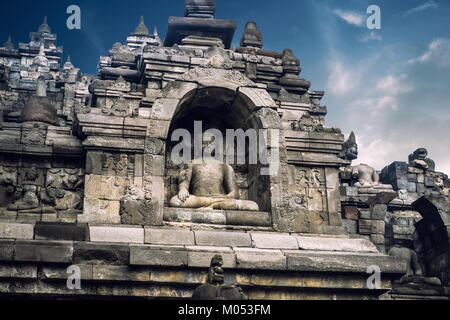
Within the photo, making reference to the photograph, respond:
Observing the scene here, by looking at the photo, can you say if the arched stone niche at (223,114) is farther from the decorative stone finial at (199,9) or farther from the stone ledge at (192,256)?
the decorative stone finial at (199,9)

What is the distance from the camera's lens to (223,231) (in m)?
14.6

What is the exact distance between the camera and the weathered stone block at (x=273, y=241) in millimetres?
14453

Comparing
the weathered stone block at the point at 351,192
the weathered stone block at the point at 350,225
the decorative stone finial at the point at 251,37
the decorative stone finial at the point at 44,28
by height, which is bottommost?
the weathered stone block at the point at 350,225

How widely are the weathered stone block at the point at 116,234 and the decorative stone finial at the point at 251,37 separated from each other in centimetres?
694

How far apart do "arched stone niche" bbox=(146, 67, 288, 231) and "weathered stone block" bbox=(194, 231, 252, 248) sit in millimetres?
979

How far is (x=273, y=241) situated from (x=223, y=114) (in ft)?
13.4

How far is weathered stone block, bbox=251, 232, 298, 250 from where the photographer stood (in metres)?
14.5

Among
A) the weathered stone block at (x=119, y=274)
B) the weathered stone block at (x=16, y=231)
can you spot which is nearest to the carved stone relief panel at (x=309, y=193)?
the weathered stone block at (x=119, y=274)

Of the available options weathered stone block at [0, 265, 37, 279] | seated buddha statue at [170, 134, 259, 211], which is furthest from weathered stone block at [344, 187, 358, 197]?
weathered stone block at [0, 265, 37, 279]

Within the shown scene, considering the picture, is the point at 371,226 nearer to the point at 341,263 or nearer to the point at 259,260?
the point at 341,263

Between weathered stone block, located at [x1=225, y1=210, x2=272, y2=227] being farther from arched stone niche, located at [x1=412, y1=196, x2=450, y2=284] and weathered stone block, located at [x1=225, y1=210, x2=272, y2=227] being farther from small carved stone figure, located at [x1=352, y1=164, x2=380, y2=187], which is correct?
small carved stone figure, located at [x1=352, y1=164, x2=380, y2=187]

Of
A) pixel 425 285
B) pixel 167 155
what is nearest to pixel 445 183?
pixel 425 285

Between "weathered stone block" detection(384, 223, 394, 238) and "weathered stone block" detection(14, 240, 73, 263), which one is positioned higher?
"weathered stone block" detection(384, 223, 394, 238)

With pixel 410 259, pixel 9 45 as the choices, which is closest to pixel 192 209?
pixel 410 259
